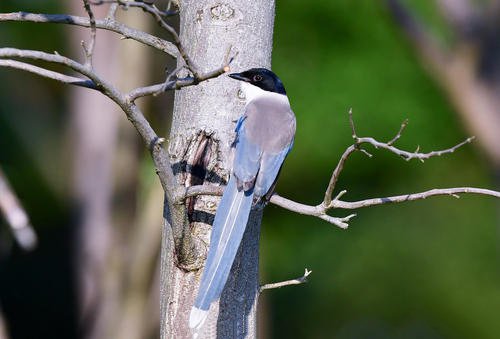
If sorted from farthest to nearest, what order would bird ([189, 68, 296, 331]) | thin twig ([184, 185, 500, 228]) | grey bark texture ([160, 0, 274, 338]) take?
grey bark texture ([160, 0, 274, 338]), bird ([189, 68, 296, 331]), thin twig ([184, 185, 500, 228])

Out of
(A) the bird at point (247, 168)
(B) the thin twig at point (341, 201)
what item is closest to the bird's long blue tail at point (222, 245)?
(A) the bird at point (247, 168)

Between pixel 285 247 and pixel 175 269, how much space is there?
635cm

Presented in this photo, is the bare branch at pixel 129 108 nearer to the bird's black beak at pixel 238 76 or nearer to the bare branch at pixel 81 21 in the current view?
the bare branch at pixel 81 21

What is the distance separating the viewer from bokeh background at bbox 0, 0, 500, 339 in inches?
302

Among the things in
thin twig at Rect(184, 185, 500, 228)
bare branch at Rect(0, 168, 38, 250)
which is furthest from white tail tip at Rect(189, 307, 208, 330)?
bare branch at Rect(0, 168, 38, 250)

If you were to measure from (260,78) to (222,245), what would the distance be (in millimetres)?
696

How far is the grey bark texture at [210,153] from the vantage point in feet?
7.76

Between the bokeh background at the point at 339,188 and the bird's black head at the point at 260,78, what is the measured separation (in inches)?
134

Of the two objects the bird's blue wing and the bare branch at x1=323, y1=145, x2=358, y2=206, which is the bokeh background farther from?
the bare branch at x1=323, y1=145, x2=358, y2=206

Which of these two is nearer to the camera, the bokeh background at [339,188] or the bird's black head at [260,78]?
the bird's black head at [260,78]

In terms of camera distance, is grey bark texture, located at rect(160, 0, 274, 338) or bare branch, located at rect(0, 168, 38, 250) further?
bare branch, located at rect(0, 168, 38, 250)

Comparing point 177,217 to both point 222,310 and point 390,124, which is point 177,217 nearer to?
point 222,310

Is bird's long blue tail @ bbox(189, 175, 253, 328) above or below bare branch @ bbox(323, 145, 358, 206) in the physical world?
below

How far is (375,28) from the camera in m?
7.98
